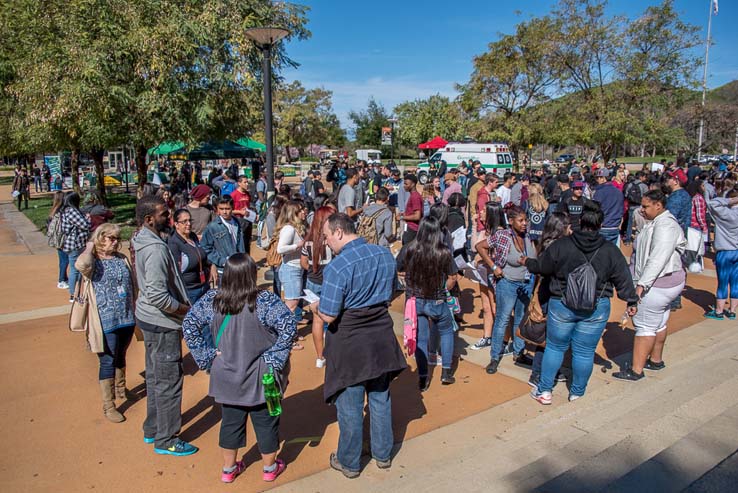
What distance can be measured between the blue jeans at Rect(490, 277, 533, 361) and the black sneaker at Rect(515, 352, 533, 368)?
0.05 metres

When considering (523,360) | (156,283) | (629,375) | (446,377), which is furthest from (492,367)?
(156,283)

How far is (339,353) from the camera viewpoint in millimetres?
3662

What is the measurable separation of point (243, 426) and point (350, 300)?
1095 mm

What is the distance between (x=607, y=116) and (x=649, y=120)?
75.7 inches

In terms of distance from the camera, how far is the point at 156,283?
155 inches

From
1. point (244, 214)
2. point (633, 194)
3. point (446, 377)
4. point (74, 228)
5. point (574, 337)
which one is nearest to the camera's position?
point (574, 337)

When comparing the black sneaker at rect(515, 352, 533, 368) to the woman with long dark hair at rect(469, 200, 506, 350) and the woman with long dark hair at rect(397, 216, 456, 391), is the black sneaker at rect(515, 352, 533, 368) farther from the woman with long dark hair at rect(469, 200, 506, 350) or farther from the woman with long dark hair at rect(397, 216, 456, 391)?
the woman with long dark hair at rect(397, 216, 456, 391)

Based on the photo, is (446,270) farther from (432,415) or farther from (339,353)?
(339,353)

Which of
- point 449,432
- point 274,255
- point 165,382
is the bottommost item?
point 449,432

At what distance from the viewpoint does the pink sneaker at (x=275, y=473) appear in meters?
3.73

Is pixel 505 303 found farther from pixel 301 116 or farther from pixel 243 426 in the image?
pixel 301 116

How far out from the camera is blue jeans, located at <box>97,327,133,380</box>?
4512 millimetres

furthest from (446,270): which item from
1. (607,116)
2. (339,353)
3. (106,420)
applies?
(607,116)

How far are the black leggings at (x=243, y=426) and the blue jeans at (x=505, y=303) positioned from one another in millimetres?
2828
